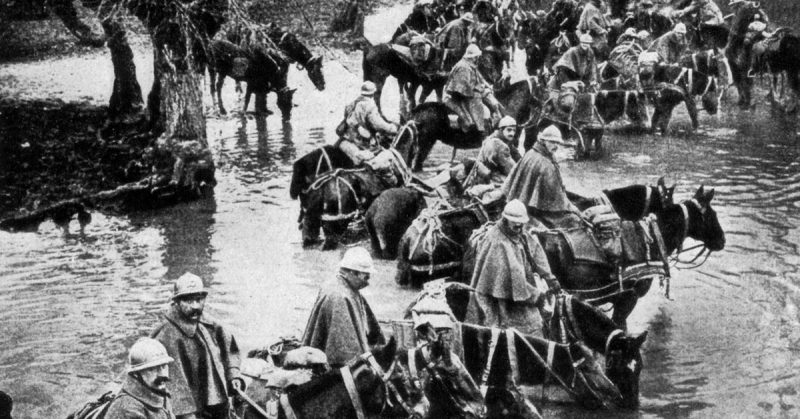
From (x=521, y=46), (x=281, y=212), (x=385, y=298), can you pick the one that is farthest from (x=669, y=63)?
(x=385, y=298)

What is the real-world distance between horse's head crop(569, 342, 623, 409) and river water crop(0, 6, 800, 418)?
144 millimetres

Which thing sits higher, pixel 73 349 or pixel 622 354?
pixel 622 354

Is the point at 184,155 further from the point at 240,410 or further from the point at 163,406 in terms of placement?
the point at 163,406

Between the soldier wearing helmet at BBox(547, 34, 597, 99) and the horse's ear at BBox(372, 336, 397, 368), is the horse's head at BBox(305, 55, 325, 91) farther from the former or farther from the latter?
the horse's ear at BBox(372, 336, 397, 368)

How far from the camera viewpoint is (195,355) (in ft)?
20.1

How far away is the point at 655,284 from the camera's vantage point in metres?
11.0

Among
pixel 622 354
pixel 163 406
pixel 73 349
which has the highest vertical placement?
pixel 163 406

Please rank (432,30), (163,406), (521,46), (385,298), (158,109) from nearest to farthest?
(163,406), (385,298), (158,109), (432,30), (521,46)

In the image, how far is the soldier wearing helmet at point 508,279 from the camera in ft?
26.4

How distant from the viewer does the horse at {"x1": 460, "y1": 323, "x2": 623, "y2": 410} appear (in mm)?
7211

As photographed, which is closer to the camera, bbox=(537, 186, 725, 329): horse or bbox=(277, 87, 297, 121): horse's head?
bbox=(537, 186, 725, 329): horse

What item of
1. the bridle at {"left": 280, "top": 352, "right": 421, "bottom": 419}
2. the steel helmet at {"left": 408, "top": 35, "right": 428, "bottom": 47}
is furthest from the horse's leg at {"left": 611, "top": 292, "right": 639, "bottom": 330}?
the steel helmet at {"left": 408, "top": 35, "right": 428, "bottom": 47}

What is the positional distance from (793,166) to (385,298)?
7.93 metres

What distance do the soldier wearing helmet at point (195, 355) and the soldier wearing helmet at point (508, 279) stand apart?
8.43 feet
